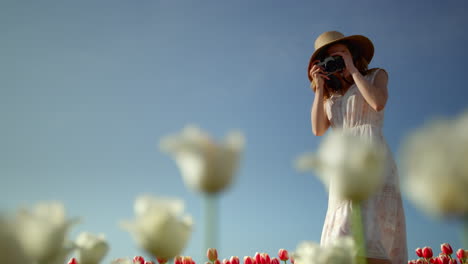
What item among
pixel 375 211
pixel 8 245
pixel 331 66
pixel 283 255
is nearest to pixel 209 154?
pixel 8 245

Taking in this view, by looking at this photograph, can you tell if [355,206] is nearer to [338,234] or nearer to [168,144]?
[168,144]

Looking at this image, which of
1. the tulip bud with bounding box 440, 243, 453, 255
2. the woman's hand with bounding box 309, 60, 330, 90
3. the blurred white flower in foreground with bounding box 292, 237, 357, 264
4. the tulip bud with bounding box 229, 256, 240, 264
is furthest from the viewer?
the tulip bud with bounding box 440, 243, 453, 255

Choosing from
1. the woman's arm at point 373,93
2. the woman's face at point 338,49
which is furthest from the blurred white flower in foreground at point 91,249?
the woman's face at point 338,49

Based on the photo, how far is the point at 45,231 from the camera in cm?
115

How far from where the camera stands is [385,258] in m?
3.10

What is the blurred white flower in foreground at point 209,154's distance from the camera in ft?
3.86

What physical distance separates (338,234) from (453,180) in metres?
2.54

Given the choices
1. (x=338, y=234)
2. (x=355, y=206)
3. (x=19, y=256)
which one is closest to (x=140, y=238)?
(x=19, y=256)

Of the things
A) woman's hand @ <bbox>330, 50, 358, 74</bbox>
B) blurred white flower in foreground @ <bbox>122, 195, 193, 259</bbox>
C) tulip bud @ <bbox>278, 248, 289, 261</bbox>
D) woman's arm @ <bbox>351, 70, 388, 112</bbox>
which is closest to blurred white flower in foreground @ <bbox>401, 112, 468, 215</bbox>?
blurred white flower in foreground @ <bbox>122, 195, 193, 259</bbox>

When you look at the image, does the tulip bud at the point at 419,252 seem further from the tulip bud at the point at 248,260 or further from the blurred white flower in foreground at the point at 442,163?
the blurred white flower in foreground at the point at 442,163

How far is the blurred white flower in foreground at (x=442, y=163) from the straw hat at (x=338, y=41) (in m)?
3.31

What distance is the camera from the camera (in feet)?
12.8

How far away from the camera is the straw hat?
210 millimetres

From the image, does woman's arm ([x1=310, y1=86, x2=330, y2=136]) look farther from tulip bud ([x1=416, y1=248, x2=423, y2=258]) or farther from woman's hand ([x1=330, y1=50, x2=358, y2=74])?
tulip bud ([x1=416, y1=248, x2=423, y2=258])
